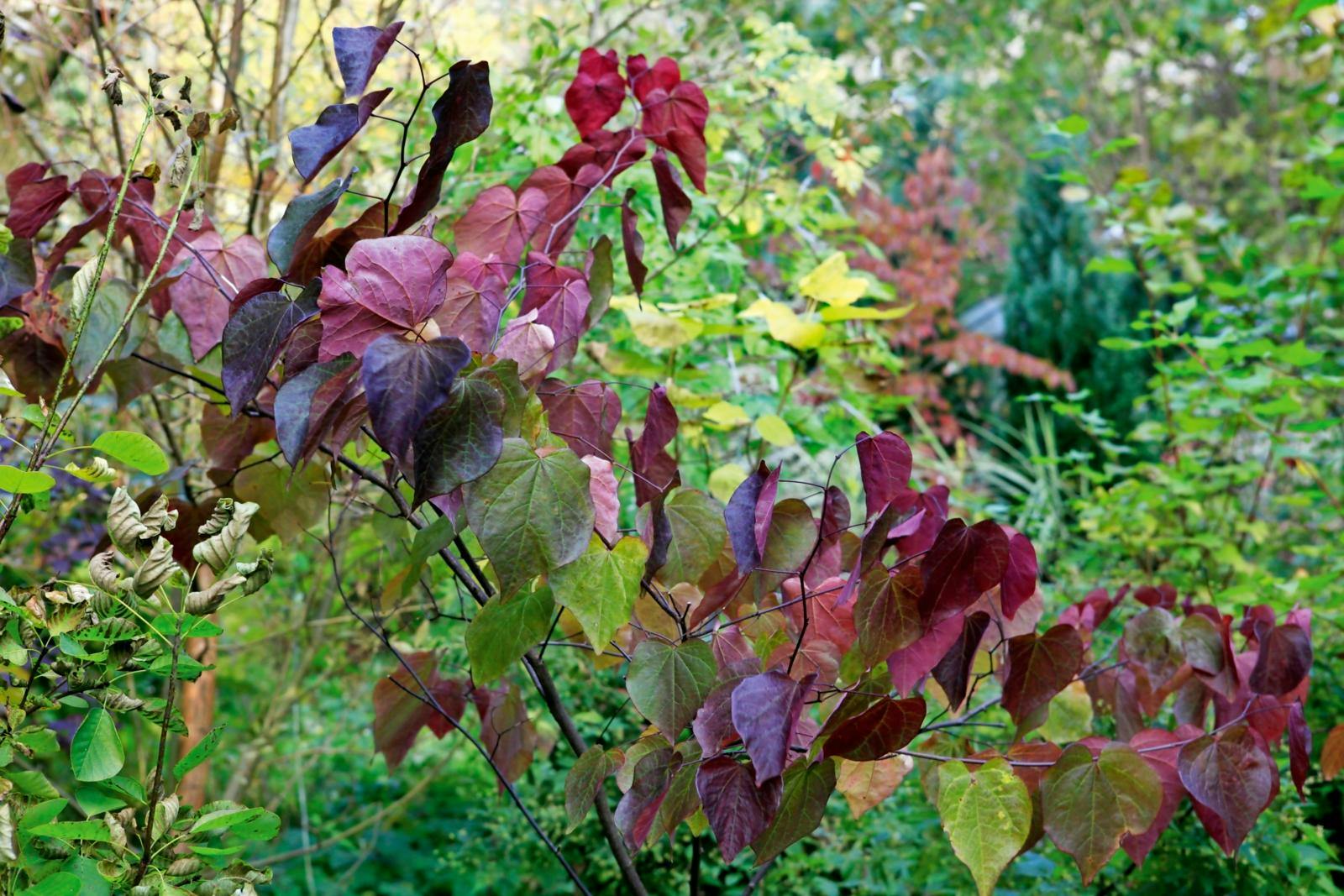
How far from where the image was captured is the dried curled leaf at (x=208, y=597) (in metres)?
0.83

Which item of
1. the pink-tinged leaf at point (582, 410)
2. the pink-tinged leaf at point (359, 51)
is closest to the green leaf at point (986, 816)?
the pink-tinged leaf at point (582, 410)

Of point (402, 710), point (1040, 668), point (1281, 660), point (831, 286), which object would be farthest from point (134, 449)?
point (1281, 660)

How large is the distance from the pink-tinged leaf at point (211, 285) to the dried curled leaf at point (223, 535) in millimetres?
273

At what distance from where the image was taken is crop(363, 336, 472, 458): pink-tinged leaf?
0.77 metres

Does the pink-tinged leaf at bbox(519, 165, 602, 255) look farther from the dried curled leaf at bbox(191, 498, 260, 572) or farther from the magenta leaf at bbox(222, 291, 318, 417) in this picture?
the dried curled leaf at bbox(191, 498, 260, 572)

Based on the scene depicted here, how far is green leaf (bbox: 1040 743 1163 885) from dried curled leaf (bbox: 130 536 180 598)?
2.66ft

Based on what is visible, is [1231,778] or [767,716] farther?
[1231,778]

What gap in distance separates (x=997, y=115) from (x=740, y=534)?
1157 centimetres

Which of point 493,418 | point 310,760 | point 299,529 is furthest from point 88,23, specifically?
point 493,418

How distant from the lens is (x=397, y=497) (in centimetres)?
106

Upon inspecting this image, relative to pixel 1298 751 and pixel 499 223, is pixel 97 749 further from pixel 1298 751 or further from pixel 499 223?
pixel 1298 751

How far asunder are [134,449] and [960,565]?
0.70 metres

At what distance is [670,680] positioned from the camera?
96cm

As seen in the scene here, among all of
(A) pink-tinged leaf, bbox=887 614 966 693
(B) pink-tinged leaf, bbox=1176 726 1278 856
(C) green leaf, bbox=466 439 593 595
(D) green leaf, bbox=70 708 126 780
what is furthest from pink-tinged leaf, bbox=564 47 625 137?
(B) pink-tinged leaf, bbox=1176 726 1278 856
